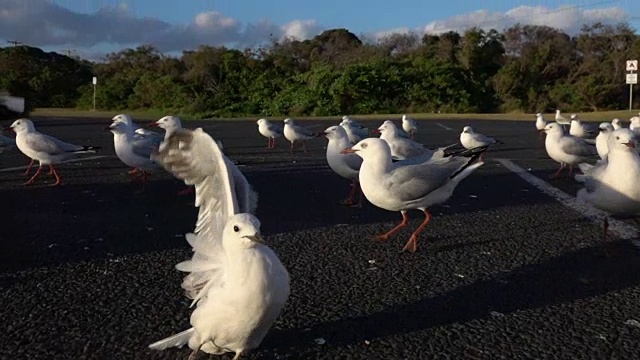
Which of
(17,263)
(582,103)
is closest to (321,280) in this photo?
(17,263)

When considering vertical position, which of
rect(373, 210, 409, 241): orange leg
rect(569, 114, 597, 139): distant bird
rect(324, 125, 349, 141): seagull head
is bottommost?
rect(569, 114, 597, 139): distant bird

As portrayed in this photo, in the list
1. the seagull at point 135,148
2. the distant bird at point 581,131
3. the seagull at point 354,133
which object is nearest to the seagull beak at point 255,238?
the seagull at point 135,148

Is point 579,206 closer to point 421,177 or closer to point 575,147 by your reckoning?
point 421,177

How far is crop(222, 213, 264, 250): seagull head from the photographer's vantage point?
2.34m

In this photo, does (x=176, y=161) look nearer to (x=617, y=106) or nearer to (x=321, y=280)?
(x=321, y=280)

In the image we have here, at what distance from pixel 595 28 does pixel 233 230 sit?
5037cm

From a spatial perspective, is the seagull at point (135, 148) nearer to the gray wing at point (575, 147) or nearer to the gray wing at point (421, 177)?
the gray wing at point (421, 177)

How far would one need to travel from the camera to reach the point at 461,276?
3.49 metres

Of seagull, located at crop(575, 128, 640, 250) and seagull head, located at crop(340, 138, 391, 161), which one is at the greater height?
seagull head, located at crop(340, 138, 391, 161)

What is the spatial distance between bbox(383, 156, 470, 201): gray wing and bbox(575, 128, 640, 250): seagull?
3.13ft

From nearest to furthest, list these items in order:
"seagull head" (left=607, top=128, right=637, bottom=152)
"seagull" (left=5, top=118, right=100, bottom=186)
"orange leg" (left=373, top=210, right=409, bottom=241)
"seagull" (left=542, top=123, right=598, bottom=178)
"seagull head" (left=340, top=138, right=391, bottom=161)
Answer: "orange leg" (left=373, top=210, right=409, bottom=241)
"seagull head" (left=607, top=128, right=637, bottom=152)
"seagull head" (left=340, top=138, right=391, bottom=161)
"seagull" (left=5, top=118, right=100, bottom=186)
"seagull" (left=542, top=123, right=598, bottom=178)

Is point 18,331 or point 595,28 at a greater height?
point 595,28

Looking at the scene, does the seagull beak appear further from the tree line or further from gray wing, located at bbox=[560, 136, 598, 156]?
the tree line

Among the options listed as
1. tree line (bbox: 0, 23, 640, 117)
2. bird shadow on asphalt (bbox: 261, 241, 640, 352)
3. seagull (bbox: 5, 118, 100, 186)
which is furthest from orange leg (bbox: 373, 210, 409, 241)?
tree line (bbox: 0, 23, 640, 117)
